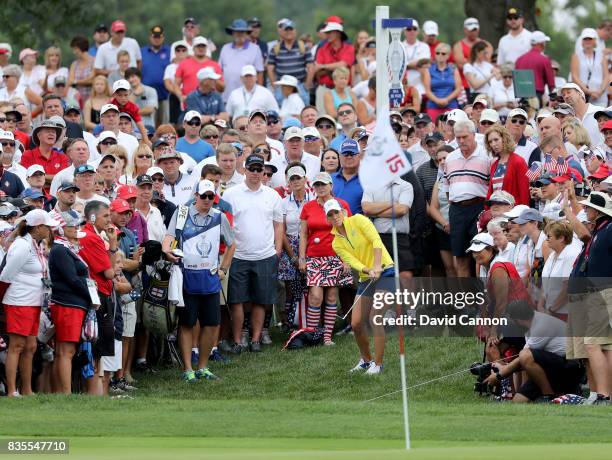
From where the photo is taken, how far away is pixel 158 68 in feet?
87.7

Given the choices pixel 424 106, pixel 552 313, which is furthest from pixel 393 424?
pixel 424 106

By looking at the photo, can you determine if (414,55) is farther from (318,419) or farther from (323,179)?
(318,419)

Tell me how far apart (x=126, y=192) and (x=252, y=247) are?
2.11 metres

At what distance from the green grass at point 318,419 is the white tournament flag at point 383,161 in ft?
7.22

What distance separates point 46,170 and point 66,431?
6.91m

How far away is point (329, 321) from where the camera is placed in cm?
1936

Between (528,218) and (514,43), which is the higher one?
(514,43)

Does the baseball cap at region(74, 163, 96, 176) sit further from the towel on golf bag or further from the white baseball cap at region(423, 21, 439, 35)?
the white baseball cap at region(423, 21, 439, 35)

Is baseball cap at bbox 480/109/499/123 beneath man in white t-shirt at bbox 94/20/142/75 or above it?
beneath

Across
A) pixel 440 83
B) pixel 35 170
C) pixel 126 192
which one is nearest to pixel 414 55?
pixel 440 83

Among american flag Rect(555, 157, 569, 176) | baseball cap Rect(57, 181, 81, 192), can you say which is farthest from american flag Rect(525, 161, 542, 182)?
baseball cap Rect(57, 181, 81, 192)

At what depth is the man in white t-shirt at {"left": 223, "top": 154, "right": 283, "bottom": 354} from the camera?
19.3 meters

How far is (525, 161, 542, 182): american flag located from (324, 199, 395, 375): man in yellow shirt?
2.04 m

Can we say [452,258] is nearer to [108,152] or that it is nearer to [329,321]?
[329,321]
